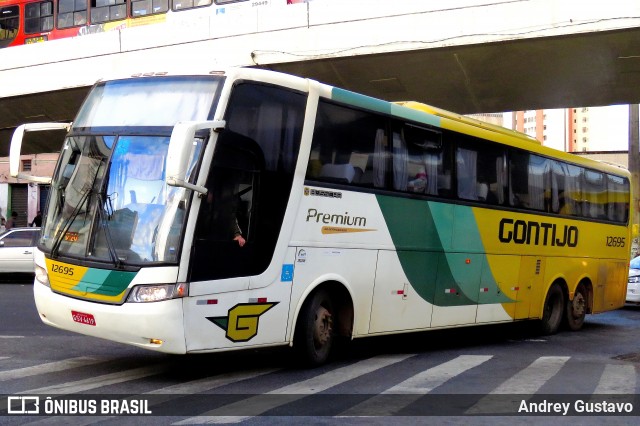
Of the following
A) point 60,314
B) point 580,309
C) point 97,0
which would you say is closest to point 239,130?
point 60,314

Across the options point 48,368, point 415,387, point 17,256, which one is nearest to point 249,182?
point 415,387

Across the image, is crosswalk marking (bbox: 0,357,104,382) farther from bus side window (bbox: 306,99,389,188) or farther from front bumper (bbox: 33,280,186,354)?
bus side window (bbox: 306,99,389,188)

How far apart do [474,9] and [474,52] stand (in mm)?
1060

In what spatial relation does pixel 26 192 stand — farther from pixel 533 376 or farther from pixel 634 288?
pixel 533 376

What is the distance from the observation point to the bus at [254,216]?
791cm

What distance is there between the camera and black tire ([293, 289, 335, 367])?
9.23 metres

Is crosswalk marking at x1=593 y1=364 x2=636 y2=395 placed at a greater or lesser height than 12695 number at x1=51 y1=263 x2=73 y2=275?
lesser

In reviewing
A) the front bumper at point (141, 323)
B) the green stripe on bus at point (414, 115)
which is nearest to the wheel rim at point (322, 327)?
the front bumper at point (141, 323)

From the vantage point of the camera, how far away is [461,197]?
12094mm

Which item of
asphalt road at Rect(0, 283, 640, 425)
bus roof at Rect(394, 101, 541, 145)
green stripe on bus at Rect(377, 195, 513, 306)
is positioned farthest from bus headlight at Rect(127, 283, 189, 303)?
bus roof at Rect(394, 101, 541, 145)

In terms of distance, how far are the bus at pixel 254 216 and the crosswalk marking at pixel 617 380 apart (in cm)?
256

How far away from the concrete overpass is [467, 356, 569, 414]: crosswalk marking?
9.11 metres

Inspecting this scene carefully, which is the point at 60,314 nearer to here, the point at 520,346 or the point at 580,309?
the point at 520,346

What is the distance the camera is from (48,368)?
884cm
